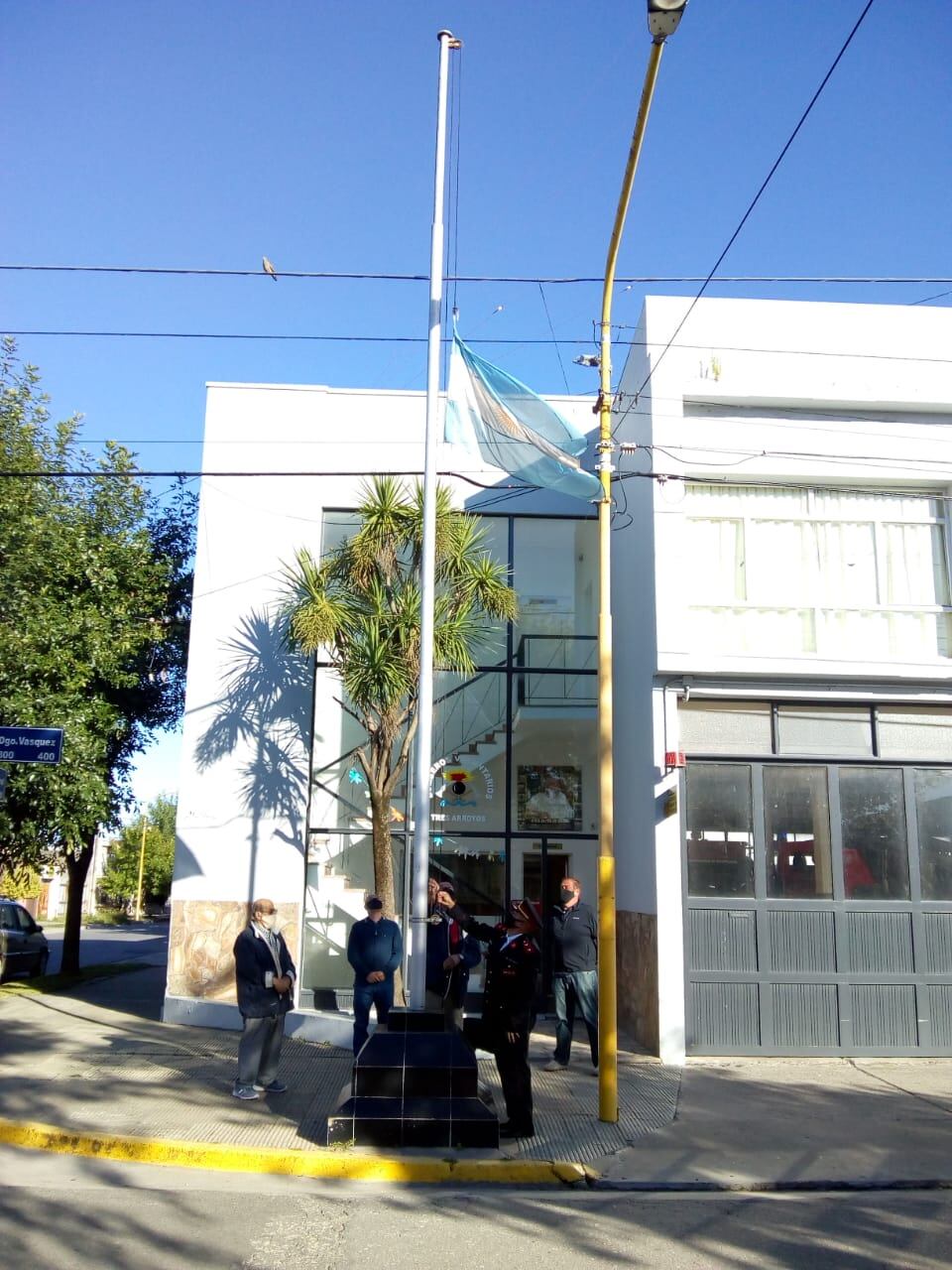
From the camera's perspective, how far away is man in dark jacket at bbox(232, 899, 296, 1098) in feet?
29.1

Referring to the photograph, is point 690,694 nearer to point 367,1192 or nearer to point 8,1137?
point 367,1192

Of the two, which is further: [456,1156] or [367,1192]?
[456,1156]

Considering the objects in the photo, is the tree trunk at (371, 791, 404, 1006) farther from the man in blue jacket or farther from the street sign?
the street sign

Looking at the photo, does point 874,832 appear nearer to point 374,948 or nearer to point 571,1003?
point 571,1003

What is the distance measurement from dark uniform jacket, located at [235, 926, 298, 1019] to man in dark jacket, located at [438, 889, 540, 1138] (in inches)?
74.3

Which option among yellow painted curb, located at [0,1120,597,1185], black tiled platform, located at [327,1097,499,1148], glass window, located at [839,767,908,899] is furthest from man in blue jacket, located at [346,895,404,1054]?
glass window, located at [839,767,908,899]

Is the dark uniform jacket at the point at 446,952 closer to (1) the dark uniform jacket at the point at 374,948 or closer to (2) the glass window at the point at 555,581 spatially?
(1) the dark uniform jacket at the point at 374,948

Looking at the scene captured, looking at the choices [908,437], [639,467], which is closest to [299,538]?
[639,467]

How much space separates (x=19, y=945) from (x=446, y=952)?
42.8 ft

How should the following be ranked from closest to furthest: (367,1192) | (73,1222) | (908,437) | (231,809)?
(73,1222), (367,1192), (908,437), (231,809)

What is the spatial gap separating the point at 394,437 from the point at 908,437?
666cm

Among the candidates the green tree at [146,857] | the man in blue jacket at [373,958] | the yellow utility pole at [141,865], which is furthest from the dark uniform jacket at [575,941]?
the green tree at [146,857]

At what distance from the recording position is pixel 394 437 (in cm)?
1507

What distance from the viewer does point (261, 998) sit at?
888cm
